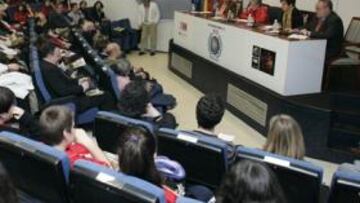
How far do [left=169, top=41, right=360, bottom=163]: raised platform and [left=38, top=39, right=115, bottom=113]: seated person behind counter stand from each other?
1.63 meters

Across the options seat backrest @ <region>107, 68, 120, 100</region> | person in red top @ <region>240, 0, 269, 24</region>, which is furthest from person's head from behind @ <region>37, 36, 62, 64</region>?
person in red top @ <region>240, 0, 269, 24</region>

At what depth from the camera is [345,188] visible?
2.14 m

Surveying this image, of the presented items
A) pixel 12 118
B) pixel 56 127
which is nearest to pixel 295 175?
pixel 56 127

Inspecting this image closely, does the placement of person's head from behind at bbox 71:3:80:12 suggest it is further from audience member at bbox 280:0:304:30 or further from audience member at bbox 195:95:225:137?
audience member at bbox 195:95:225:137

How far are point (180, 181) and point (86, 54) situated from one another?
3.61 m

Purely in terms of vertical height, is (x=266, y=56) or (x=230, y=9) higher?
(x=230, y=9)

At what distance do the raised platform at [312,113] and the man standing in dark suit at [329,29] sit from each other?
24.4 inches

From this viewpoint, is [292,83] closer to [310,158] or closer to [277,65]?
[277,65]

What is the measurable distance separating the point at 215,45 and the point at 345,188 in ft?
14.7

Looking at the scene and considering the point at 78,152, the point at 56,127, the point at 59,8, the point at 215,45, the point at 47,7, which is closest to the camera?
the point at 56,127

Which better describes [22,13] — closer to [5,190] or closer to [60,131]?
[60,131]

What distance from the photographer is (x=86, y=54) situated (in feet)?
19.0

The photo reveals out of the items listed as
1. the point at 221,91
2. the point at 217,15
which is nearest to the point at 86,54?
the point at 221,91

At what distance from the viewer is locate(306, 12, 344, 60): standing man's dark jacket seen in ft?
16.9
